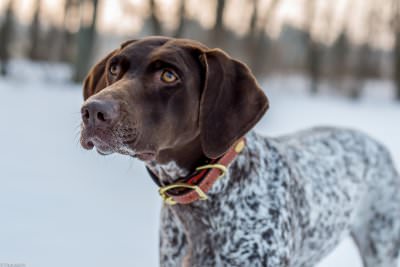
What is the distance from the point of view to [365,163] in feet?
13.1

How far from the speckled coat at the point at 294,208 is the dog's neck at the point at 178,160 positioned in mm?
39

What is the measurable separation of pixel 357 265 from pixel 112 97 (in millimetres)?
3290

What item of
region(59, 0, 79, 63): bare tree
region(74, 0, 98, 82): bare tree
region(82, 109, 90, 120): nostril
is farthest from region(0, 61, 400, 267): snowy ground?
region(59, 0, 79, 63): bare tree

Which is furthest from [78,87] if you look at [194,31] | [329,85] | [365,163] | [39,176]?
[329,85]

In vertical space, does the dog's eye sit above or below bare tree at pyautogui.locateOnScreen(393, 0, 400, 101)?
above

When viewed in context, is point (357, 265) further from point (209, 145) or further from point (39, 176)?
point (39, 176)

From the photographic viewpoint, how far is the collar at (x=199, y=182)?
2789 millimetres

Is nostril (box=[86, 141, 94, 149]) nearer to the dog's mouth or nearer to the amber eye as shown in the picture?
the dog's mouth

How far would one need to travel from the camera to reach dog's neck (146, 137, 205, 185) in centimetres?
280

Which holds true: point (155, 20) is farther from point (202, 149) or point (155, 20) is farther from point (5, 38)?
point (202, 149)

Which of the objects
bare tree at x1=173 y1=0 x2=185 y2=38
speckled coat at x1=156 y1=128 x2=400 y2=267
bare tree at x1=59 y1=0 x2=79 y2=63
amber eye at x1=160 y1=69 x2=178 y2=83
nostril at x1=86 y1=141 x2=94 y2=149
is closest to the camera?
Result: nostril at x1=86 y1=141 x2=94 y2=149

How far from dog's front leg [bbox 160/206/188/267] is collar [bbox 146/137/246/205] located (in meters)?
0.19

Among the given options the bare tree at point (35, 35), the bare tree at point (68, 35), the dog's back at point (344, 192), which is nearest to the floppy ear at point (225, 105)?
the dog's back at point (344, 192)

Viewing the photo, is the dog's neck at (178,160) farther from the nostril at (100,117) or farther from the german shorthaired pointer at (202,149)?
the nostril at (100,117)
